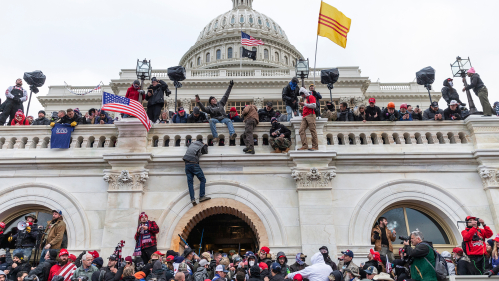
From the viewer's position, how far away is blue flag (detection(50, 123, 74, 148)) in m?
12.0

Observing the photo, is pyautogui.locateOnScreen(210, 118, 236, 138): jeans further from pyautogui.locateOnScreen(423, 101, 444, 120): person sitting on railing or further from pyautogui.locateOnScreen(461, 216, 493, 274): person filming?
pyautogui.locateOnScreen(423, 101, 444, 120): person sitting on railing

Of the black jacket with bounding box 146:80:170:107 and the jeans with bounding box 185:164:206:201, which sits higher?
the black jacket with bounding box 146:80:170:107

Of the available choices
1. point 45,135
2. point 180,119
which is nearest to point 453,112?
point 180,119

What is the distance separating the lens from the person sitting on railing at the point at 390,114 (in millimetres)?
12430

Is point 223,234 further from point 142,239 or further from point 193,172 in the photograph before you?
point 142,239

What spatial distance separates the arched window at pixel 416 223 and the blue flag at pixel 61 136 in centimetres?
1046

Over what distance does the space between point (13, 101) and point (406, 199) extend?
14521 mm

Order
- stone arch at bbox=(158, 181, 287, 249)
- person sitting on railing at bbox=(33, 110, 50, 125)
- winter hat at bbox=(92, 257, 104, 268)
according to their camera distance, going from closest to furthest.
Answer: winter hat at bbox=(92, 257, 104, 268), stone arch at bbox=(158, 181, 287, 249), person sitting on railing at bbox=(33, 110, 50, 125)

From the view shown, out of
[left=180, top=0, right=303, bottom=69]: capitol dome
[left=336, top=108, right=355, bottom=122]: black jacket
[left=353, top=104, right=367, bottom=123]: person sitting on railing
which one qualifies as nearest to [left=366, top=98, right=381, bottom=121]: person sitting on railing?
[left=353, top=104, right=367, bottom=123]: person sitting on railing

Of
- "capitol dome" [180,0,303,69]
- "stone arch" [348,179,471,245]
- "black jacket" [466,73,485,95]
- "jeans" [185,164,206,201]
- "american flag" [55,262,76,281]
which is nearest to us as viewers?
"american flag" [55,262,76,281]

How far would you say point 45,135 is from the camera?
482 inches

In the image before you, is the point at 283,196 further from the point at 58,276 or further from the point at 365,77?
the point at 365,77

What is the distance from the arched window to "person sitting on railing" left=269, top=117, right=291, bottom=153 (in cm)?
377

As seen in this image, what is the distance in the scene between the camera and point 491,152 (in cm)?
1138
